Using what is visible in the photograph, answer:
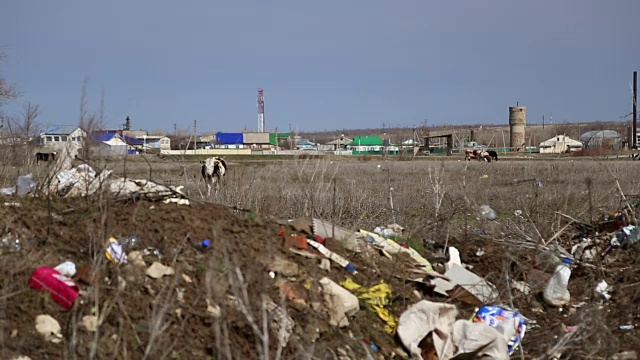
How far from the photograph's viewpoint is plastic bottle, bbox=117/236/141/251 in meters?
4.35

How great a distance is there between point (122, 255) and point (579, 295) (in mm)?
4182

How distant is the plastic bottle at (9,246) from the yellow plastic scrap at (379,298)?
2.25 metres

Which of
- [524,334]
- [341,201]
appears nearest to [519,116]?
[341,201]

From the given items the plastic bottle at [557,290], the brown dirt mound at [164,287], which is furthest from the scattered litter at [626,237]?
the brown dirt mound at [164,287]

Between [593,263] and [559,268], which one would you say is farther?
[593,263]

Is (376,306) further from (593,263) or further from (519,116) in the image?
(519,116)

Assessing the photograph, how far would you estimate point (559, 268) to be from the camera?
588 centimetres

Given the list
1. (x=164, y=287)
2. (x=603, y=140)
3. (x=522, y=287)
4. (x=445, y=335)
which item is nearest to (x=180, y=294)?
(x=164, y=287)

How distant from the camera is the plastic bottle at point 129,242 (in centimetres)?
435

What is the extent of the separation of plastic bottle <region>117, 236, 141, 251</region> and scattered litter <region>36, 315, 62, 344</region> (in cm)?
77

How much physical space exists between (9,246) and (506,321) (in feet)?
11.7

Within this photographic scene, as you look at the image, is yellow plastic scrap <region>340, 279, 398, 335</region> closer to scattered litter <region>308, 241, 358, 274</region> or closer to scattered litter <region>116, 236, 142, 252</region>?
scattered litter <region>308, 241, 358, 274</region>

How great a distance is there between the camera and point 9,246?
4.16 meters

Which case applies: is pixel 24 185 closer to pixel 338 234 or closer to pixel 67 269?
pixel 67 269
